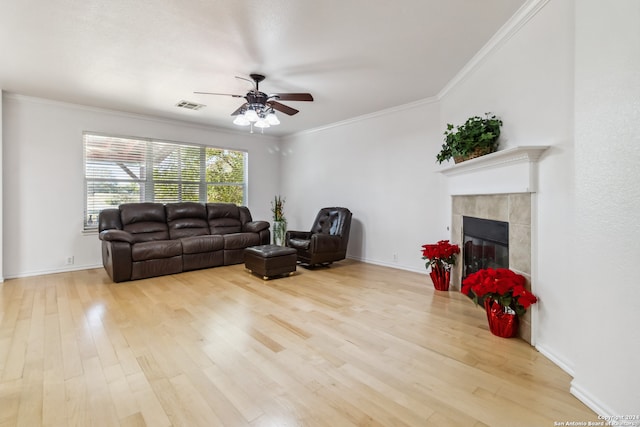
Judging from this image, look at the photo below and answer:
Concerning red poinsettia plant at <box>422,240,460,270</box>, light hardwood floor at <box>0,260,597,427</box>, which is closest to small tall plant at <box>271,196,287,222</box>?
light hardwood floor at <box>0,260,597,427</box>

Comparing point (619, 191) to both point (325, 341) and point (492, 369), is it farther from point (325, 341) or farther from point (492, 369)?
point (325, 341)

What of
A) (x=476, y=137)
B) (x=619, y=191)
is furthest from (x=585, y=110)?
(x=476, y=137)

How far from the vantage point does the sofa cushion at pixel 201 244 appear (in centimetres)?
453

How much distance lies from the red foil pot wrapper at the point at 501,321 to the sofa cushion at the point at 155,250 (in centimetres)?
411

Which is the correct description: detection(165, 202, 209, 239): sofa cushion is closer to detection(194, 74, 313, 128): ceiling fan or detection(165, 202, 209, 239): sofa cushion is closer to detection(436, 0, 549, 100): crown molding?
detection(194, 74, 313, 128): ceiling fan

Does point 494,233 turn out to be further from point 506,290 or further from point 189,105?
point 189,105

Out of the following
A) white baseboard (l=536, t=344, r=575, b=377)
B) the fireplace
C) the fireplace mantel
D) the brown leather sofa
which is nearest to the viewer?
white baseboard (l=536, t=344, r=575, b=377)

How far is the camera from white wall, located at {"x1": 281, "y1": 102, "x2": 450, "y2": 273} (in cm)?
442

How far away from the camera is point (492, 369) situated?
192 cm

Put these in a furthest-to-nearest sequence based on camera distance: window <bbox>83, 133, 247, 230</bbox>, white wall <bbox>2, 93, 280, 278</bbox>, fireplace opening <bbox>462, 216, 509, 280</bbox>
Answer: window <bbox>83, 133, 247, 230</bbox>
white wall <bbox>2, 93, 280, 278</bbox>
fireplace opening <bbox>462, 216, 509, 280</bbox>

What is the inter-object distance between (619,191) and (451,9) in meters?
1.78

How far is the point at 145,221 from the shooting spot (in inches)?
191

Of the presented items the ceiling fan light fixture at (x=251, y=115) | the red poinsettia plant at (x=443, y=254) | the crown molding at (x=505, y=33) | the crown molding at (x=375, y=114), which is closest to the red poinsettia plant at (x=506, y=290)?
the red poinsettia plant at (x=443, y=254)

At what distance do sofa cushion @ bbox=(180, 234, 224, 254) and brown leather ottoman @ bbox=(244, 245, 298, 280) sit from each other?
0.70m
